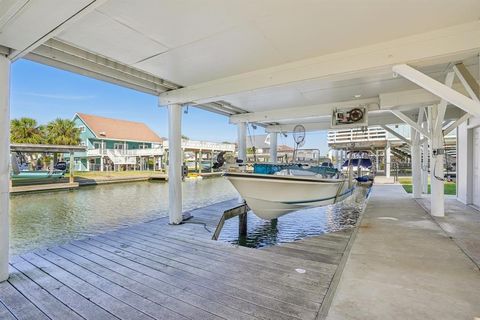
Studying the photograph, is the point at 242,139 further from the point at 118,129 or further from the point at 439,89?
the point at 118,129

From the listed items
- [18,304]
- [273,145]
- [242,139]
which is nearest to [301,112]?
[242,139]

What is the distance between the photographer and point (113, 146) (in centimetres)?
2275

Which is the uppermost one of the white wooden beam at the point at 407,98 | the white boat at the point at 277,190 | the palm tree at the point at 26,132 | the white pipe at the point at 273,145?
the palm tree at the point at 26,132

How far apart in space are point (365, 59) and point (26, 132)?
76.1 ft

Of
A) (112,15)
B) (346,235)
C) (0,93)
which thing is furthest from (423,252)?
(0,93)

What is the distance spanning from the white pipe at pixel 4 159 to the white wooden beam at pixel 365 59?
295 cm

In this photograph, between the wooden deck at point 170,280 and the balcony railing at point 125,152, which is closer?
the wooden deck at point 170,280

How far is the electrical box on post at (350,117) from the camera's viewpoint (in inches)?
236

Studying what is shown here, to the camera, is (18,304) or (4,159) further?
(4,159)

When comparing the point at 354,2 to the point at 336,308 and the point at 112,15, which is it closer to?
the point at 112,15

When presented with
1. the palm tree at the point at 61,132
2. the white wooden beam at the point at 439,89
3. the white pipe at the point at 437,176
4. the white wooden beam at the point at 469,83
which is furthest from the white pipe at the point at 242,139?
the palm tree at the point at 61,132

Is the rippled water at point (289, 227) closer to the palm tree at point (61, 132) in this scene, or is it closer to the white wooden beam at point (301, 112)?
the white wooden beam at point (301, 112)

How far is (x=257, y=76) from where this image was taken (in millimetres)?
4113

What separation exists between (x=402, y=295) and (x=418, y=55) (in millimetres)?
2780
